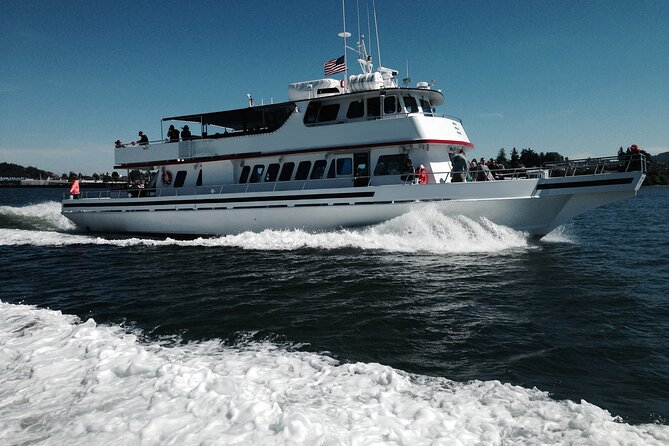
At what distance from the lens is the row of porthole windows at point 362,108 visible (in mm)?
14258

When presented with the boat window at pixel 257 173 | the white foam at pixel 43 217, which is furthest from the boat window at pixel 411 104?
the white foam at pixel 43 217

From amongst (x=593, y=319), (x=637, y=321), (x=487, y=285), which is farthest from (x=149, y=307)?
(x=637, y=321)

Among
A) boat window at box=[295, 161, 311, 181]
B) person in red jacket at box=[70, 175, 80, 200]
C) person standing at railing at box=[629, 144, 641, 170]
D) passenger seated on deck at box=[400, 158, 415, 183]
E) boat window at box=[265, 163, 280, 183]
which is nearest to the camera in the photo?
person standing at railing at box=[629, 144, 641, 170]

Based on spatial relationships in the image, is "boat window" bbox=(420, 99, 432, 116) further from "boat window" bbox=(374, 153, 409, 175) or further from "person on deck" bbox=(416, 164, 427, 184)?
"person on deck" bbox=(416, 164, 427, 184)

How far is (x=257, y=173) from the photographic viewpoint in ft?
53.9

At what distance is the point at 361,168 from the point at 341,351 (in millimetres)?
9682

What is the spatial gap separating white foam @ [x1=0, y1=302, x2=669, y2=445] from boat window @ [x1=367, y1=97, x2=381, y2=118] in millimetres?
10629

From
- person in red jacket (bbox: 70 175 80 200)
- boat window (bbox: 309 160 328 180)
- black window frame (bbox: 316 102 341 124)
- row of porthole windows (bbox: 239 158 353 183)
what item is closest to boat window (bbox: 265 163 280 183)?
row of porthole windows (bbox: 239 158 353 183)

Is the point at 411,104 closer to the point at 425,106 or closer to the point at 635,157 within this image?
the point at 425,106

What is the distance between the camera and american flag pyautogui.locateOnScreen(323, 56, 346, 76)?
1602cm

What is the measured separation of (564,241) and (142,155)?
17.0m

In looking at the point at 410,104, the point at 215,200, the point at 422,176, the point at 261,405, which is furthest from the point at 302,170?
the point at 261,405

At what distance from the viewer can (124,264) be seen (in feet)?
39.8

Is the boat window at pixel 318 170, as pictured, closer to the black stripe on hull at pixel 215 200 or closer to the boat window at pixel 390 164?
the black stripe on hull at pixel 215 200
